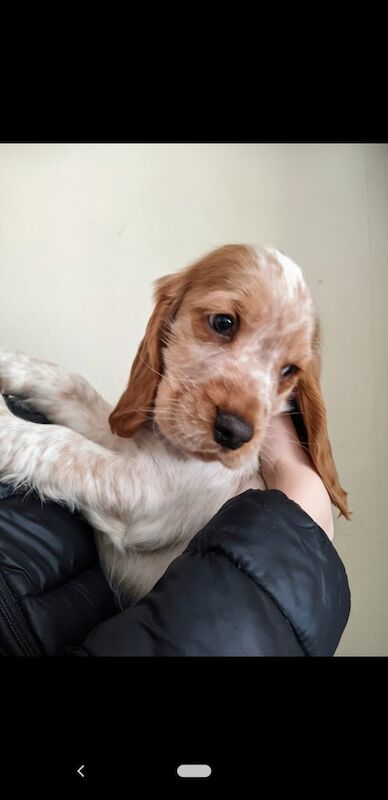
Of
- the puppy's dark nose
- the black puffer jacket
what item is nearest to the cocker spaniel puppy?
the puppy's dark nose

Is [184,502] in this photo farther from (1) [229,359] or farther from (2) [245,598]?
(2) [245,598]

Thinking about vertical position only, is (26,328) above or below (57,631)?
above

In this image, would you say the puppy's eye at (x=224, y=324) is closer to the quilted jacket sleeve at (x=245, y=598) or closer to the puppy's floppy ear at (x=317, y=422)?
the puppy's floppy ear at (x=317, y=422)

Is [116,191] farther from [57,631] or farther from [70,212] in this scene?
[57,631]

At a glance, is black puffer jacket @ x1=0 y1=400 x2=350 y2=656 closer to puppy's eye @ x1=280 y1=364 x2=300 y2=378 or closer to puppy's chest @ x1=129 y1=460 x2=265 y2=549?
puppy's chest @ x1=129 y1=460 x2=265 y2=549
